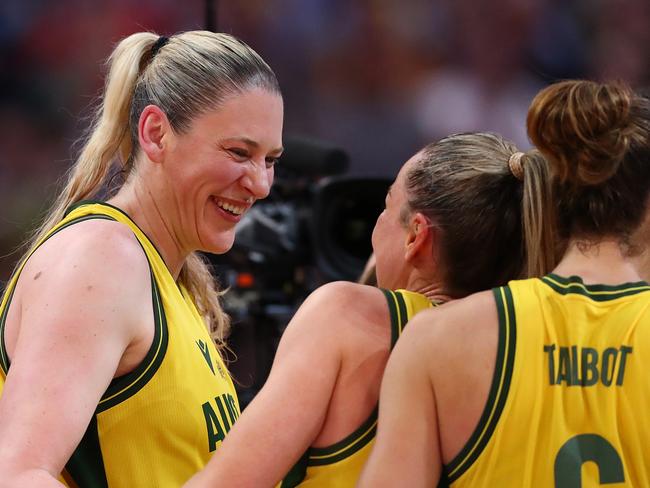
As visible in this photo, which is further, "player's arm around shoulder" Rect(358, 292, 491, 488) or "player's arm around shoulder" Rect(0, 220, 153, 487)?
"player's arm around shoulder" Rect(0, 220, 153, 487)

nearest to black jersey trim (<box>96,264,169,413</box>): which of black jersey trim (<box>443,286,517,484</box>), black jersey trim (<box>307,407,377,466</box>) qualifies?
black jersey trim (<box>307,407,377,466</box>)

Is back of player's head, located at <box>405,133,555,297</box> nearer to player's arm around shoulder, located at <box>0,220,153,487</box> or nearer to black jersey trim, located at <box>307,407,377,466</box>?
black jersey trim, located at <box>307,407,377,466</box>

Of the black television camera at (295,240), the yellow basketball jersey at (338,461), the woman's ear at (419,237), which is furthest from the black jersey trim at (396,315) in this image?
the black television camera at (295,240)

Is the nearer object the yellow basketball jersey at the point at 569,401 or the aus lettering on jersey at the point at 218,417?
the yellow basketball jersey at the point at 569,401

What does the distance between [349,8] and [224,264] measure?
2.20 m

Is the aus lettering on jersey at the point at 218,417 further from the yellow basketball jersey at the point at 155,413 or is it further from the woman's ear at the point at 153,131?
the woman's ear at the point at 153,131

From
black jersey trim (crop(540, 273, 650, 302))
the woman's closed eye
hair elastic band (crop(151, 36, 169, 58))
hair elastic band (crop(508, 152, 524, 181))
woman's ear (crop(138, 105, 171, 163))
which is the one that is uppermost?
hair elastic band (crop(151, 36, 169, 58))

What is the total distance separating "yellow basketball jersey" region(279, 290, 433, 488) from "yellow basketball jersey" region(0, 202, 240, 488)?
29 centimetres

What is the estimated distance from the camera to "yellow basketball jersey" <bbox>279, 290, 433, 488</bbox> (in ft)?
4.92

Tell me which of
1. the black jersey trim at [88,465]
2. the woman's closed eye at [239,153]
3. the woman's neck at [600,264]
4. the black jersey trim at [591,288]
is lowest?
the black jersey trim at [88,465]

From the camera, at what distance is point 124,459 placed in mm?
1722

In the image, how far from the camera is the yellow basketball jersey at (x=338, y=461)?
1.50 meters

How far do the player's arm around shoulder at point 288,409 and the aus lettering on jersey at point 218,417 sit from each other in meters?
0.34

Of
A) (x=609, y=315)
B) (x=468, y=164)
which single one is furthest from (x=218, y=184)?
(x=609, y=315)
